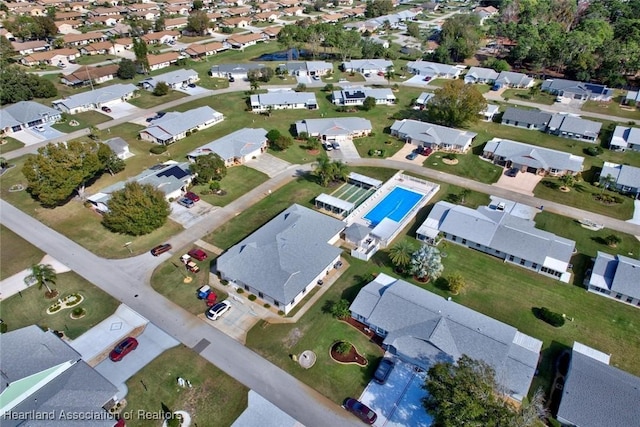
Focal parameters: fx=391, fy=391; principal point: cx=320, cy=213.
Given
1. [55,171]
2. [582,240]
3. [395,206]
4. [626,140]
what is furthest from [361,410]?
[626,140]

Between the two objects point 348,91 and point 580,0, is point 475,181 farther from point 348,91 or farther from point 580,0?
point 580,0

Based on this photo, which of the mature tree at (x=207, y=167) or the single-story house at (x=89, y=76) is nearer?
the mature tree at (x=207, y=167)

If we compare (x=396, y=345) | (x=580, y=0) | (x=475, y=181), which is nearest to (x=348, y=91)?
(x=475, y=181)

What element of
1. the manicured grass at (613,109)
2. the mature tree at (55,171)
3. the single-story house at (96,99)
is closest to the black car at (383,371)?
the mature tree at (55,171)

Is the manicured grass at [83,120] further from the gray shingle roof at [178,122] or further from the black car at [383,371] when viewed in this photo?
the black car at [383,371]

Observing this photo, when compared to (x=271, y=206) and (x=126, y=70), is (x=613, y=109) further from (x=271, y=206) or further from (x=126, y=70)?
(x=126, y=70)
